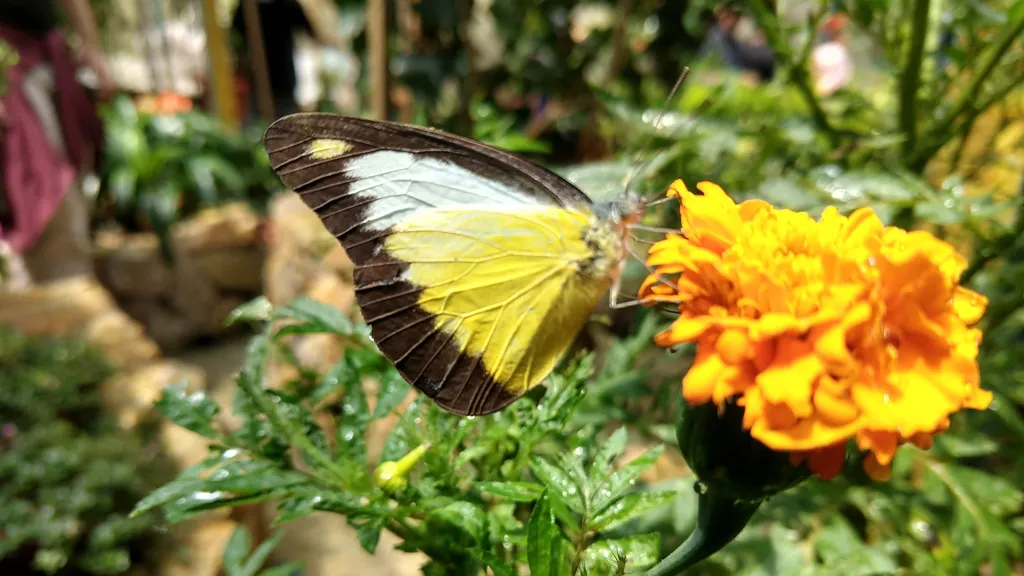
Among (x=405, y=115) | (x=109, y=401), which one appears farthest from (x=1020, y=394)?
(x=109, y=401)

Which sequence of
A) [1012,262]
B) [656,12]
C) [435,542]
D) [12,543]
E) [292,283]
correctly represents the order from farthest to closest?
[292,283] → [656,12] → [12,543] → [1012,262] → [435,542]

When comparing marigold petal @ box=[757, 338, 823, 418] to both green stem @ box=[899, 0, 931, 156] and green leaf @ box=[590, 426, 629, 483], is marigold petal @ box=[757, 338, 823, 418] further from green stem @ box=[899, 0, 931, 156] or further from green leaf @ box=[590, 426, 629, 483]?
green stem @ box=[899, 0, 931, 156]

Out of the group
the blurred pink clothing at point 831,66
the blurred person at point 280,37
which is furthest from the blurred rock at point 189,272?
the blurred pink clothing at point 831,66

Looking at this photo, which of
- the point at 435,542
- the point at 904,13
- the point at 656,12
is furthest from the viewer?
the point at 656,12

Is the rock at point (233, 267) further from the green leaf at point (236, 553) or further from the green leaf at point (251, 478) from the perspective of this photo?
the green leaf at point (251, 478)

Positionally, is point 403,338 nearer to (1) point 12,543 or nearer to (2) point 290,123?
(2) point 290,123

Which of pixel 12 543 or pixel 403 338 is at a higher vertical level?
pixel 403 338

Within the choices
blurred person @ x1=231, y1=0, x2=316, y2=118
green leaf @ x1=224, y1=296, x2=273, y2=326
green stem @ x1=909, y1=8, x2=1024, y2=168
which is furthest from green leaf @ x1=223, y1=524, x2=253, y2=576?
blurred person @ x1=231, y1=0, x2=316, y2=118
